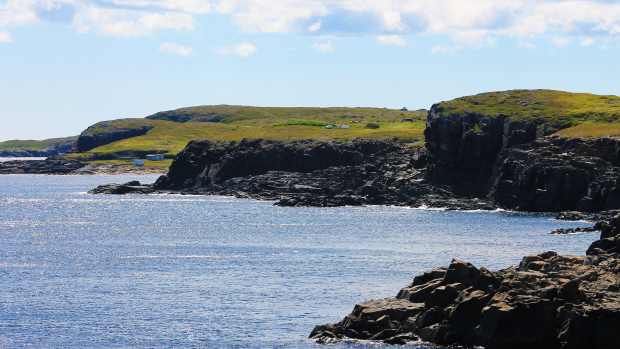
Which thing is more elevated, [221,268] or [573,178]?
[573,178]

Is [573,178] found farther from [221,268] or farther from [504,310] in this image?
[504,310]

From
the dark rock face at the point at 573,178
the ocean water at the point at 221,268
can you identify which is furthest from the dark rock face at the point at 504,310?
the dark rock face at the point at 573,178

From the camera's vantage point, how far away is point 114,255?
462 ft

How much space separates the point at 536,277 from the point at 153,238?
94405mm

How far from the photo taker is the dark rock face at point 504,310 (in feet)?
238

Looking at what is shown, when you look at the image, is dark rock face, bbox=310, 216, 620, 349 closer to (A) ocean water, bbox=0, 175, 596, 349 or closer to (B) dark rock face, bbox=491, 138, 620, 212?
(A) ocean water, bbox=0, 175, 596, 349

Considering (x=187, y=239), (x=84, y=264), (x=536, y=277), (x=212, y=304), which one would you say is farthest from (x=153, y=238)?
(x=536, y=277)

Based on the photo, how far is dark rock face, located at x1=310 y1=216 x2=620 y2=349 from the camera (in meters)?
72.7

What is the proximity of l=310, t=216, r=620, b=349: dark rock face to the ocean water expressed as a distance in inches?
85.9

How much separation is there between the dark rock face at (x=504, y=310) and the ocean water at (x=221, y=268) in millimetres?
2182

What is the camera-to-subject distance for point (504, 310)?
7319cm

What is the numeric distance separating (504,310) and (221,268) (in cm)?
5664

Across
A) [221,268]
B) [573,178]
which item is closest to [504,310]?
[221,268]

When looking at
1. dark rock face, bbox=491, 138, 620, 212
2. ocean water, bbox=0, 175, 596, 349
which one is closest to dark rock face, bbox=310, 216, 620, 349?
ocean water, bbox=0, 175, 596, 349
